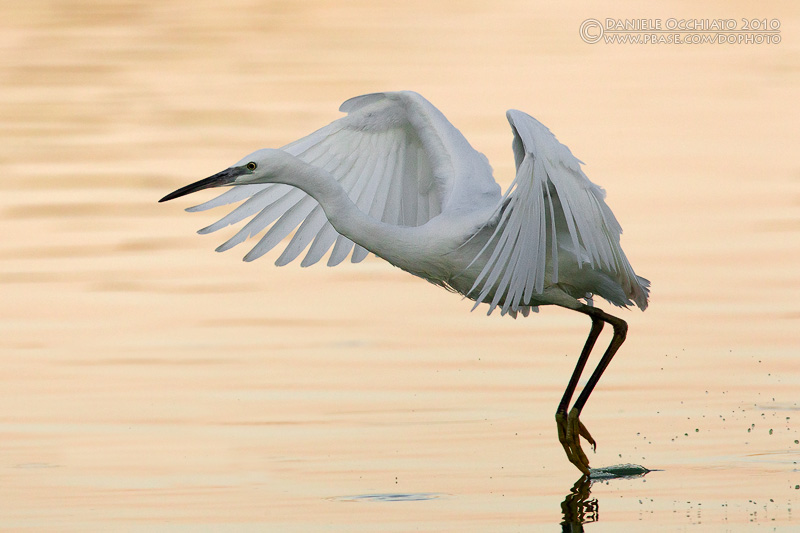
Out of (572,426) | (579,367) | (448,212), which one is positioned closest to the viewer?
(572,426)

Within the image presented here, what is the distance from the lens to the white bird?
8648 mm

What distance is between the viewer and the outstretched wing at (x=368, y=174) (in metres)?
10.8

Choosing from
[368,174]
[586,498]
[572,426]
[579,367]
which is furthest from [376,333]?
[586,498]

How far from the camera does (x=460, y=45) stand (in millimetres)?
23125

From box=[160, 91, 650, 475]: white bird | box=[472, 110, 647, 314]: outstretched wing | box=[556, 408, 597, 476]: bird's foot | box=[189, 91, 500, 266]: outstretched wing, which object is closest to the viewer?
box=[472, 110, 647, 314]: outstretched wing

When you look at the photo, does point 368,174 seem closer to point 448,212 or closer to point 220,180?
point 448,212

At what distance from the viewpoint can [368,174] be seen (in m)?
11.3

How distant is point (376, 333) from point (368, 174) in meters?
1.56

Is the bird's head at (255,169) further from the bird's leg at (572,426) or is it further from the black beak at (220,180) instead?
the bird's leg at (572,426)

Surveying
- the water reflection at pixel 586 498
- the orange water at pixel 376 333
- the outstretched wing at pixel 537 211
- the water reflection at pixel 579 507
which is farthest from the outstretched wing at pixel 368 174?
the water reflection at pixel 579 507

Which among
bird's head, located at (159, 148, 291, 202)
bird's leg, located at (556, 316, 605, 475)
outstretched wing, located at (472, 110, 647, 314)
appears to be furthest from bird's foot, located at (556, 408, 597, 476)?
bird's head, located at (159, 148, 291, 202)

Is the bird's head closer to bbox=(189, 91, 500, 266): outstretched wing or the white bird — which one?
the white bird

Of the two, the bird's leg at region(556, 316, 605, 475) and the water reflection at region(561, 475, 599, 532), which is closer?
the water reflection at region(561, 475, 599, 532)

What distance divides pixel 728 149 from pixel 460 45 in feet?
20.8
